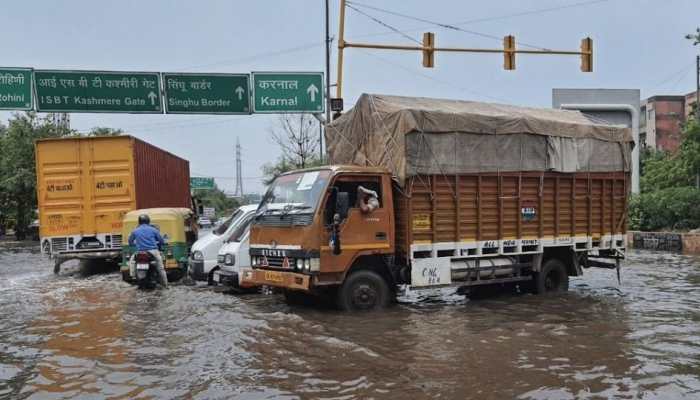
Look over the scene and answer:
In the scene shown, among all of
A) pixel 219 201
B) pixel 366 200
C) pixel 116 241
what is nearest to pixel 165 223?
pixel 116 241

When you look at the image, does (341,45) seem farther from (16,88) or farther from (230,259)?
(16,88)

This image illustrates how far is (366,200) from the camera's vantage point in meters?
9.09

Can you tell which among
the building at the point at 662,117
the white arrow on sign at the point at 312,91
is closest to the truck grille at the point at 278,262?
the white arrow on sign at the point at 312,91

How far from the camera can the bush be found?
22688 millimetres

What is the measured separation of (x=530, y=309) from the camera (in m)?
9.87

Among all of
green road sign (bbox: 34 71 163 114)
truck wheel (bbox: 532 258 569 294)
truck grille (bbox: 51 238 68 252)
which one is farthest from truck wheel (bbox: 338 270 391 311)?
green road sign (bbox: 34 71 163 114)

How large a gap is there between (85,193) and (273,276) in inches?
331

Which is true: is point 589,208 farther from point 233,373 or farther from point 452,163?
point 233,373

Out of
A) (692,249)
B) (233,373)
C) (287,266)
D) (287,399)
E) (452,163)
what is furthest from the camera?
(692,249)

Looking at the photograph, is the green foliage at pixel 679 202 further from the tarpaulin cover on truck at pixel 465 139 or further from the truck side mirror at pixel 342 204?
the truck side mirror at pixel 342 204

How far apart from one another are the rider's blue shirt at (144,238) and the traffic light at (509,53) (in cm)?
936

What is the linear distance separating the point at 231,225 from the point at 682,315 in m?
8.18

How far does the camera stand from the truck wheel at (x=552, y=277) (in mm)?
11102

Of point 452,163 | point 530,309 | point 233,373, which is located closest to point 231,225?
point 452,163
